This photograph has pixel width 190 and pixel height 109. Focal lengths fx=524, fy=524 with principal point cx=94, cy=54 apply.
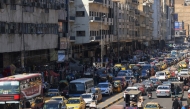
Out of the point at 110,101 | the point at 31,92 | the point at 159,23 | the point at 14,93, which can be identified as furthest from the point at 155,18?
the point at 14,93

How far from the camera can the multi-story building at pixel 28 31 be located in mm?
47450

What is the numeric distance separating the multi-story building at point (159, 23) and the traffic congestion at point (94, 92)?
78506 millimetres

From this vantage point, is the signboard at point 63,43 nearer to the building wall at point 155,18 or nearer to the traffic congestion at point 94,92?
the traffic congestion at point 94,92

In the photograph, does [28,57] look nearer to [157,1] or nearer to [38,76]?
[38,76]

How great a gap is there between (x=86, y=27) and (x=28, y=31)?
2424cm

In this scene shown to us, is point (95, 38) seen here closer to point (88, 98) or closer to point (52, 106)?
point (88, 98)

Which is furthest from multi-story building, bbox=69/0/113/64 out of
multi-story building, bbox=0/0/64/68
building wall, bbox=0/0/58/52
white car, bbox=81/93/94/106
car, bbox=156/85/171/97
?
white car, bbox=81/93/94/106

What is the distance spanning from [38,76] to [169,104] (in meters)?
11.6

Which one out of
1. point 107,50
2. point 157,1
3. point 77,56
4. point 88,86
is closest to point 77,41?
point 77,56

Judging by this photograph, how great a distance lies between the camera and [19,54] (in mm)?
52344

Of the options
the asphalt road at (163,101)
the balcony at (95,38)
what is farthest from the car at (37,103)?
the balcony at (95,38)

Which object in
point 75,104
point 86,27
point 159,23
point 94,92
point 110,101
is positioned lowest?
point 110,101

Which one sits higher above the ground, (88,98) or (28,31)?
(28,31)

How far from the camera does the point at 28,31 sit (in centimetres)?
5288
